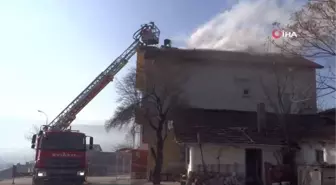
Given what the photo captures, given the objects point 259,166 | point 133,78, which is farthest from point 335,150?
point 133,78

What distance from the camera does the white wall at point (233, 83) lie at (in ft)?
118

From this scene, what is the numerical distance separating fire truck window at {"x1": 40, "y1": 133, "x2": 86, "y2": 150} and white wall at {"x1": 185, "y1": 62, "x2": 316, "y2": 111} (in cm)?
1445

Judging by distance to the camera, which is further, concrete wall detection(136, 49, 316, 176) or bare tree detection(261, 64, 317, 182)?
concrete wall detection(136, 49, 316, 176)

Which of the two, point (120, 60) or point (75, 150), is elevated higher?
point (120, 60)

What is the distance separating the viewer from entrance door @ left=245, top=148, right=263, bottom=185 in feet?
86.0

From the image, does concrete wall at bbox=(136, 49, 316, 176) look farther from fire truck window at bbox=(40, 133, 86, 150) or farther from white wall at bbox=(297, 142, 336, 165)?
Result: fire truck window at bbox=(40, 133, 86, 150)

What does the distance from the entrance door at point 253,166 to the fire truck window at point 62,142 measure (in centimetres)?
1029

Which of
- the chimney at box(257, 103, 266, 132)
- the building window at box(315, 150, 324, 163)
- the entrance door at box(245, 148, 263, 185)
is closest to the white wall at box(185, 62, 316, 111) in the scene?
the chimney at box(257, 103, 266, 132)

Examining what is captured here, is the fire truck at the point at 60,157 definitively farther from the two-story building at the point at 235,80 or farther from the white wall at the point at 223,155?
the two-story building at the point at 235,80

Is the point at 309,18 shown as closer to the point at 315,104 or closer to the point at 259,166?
the point at 259,166

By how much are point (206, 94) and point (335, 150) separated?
14.6 metres

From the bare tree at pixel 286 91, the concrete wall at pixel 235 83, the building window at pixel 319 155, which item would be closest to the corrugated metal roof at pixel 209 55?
the concrete wall at pixel 235 83

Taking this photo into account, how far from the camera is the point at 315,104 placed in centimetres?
3641

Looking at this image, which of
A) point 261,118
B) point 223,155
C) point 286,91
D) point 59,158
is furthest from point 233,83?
point 59,158
